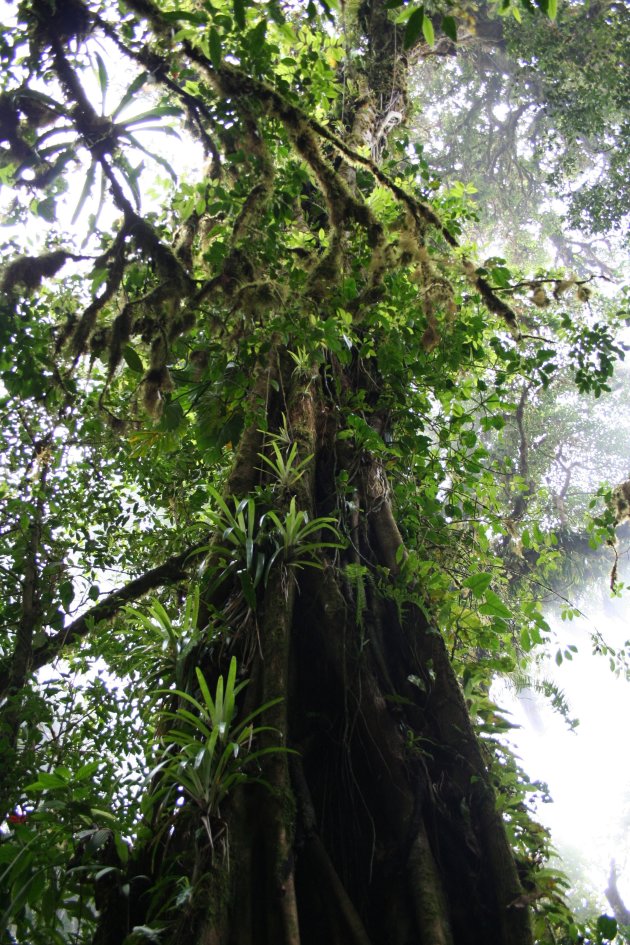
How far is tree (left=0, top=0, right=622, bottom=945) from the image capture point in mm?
1983

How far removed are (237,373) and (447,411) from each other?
1307mm

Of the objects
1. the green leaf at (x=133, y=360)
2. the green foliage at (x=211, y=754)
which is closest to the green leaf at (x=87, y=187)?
the green leaf at (x=133, y=360)

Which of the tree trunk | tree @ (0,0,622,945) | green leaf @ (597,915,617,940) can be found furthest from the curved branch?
green leaf @ (597,915,617,940)

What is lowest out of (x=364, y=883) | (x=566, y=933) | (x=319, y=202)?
(x=566, y=933)

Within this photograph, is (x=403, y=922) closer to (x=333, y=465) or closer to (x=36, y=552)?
(x=333, y=465)

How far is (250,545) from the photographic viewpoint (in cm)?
269

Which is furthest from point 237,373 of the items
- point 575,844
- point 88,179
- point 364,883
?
point 575,844

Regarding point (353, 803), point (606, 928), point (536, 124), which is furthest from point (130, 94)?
point (536, 124)

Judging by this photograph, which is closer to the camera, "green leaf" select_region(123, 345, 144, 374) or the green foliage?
the green foliage

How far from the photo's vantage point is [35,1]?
2.41 meters

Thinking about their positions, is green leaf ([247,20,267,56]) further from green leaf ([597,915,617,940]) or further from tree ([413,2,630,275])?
tree ([413,2,630,275])

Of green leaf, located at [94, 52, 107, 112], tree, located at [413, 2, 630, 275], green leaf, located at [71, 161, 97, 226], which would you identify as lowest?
green leaf, located at [71, 161, 97, 226]

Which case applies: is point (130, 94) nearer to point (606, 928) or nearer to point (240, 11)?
point (240, 11)

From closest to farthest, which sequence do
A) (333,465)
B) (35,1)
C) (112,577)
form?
1. (35,1)
2. (333,465)
3. (112,577)
